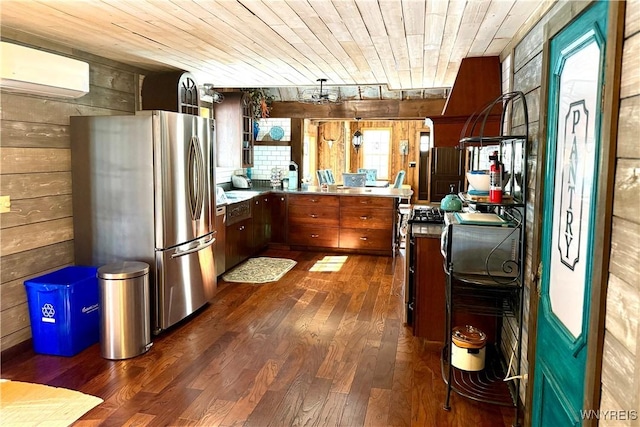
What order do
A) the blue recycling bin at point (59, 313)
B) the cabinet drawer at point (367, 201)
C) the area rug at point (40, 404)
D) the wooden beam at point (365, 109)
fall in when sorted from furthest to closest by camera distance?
1. the wooden beam at point (365, 109)
2. the cabinet drawer at point (367, 201)
3. the blue recycling bin at point (59, 313)
4. the area rug at point (40, 404)

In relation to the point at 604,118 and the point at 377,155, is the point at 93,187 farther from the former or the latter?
the point at 377,155

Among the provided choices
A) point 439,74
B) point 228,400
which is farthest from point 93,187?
point 439,74

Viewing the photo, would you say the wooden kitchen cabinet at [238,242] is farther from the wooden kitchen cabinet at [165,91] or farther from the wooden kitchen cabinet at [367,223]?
the wooden kitchen cabinet at [165,91]

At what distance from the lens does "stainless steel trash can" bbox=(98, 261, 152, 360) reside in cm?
337

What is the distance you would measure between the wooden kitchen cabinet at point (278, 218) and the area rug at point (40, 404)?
14.0 feet

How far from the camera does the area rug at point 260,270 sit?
5.49m

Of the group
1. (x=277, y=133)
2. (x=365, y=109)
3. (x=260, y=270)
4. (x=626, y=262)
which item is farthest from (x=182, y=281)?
(x=365, y=109)

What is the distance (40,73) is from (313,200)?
413cm

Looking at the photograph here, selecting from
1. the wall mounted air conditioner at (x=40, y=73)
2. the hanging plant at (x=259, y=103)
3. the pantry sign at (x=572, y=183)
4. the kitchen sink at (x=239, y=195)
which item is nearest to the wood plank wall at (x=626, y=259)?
the pantry sign at (x=572, y=183)

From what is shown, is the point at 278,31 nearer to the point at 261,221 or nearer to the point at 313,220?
the point at 261,221

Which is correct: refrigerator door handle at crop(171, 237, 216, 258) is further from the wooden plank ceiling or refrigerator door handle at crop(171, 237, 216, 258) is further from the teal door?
the teal door

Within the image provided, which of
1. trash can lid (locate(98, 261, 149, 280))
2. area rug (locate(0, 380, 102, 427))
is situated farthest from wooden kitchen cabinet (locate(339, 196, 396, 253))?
area rug (locate(0, 380, 102, 427))

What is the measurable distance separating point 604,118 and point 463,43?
224cm

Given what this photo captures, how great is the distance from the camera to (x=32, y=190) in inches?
139
